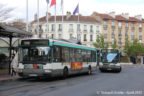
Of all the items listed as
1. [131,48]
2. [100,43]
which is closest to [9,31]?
[100,43]

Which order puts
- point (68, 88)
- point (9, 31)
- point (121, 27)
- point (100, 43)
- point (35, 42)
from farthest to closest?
point (121, 27)
point (100, 43)
point (9, 31)
point (35, 42)
point (68, 88)

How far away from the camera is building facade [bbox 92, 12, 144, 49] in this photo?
8206 cm

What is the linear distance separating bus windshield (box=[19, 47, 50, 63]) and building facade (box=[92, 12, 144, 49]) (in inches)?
2591

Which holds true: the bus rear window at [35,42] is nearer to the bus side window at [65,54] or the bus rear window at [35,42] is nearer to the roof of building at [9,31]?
the roof of building at [9,31]

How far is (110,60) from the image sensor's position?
29141mm

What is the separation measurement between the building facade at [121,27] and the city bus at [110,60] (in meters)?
51.9

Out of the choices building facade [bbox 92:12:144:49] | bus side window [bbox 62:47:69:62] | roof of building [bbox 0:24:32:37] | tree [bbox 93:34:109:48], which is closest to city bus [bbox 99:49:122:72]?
bus side window [bbox 62:47:69:62]

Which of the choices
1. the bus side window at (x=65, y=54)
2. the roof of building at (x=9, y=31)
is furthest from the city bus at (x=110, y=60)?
the roof of building at (x=9, y=31)

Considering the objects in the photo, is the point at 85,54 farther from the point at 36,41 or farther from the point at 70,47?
the point at 36,41

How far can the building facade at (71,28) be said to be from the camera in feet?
242

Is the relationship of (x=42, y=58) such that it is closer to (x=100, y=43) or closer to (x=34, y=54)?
(x=34, y=54)

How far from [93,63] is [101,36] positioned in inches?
1922

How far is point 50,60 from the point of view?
629 inches

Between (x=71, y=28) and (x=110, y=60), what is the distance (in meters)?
46.3
